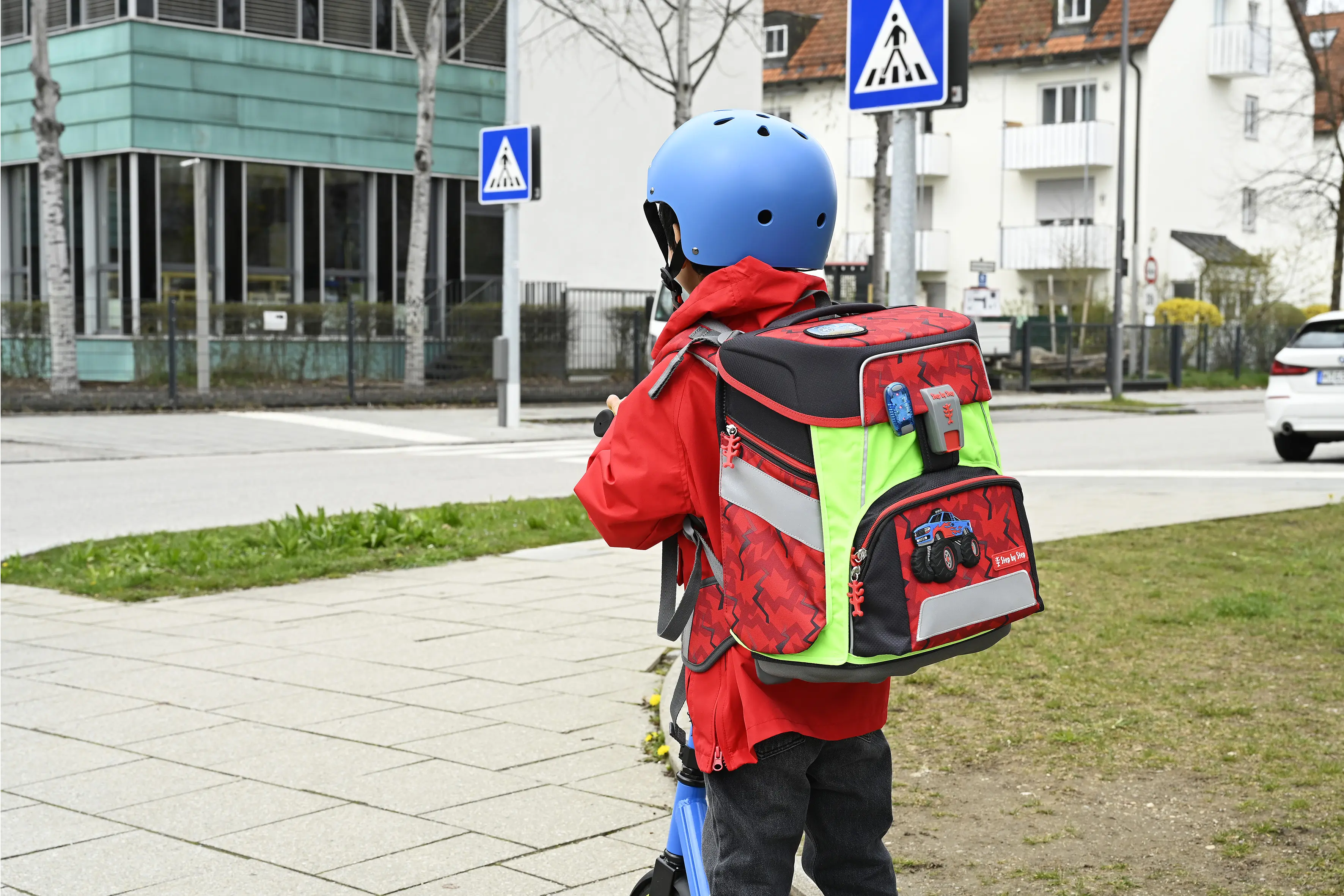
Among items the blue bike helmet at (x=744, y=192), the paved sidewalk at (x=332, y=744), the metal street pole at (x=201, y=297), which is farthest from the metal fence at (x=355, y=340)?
the blue bike helmet at (x=744, y=192)

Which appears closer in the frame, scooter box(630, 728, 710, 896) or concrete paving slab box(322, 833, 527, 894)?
scooter box(630, 728, 710, 896)

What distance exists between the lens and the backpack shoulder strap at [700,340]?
2.37 m

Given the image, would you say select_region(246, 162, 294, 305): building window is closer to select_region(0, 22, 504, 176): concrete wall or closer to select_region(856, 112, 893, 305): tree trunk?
select_region(0, 22, 504, 176): concrete wall

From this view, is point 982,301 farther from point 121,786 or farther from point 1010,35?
point 121,786

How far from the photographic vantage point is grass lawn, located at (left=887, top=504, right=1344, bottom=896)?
147 inches

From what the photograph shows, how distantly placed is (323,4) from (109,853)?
25577mm

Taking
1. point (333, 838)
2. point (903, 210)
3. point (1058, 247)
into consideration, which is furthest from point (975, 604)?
point (1058, 247)

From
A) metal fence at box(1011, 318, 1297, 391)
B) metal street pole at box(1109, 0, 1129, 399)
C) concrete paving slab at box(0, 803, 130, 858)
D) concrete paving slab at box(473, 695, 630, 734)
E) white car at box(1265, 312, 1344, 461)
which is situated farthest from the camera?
metal fence at box(1011, 318, 1297, 391)

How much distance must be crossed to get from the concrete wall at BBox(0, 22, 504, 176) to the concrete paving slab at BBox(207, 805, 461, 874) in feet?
74.8

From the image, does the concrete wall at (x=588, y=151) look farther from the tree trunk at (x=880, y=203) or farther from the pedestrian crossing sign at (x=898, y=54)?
the pedestrian crossing sign at (x=898, y=54)

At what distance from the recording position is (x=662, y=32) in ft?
88.4

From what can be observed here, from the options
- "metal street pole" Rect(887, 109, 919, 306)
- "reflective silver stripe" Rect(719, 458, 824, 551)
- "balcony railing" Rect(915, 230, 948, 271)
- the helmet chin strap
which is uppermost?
"balcony railing" Rect(915, 230, 948, 271)

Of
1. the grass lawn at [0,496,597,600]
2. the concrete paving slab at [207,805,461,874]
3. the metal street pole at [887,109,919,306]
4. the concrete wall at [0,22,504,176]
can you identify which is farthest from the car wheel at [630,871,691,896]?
the concrete wall at [0,22,504,176]

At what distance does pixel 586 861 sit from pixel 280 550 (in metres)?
5.56
